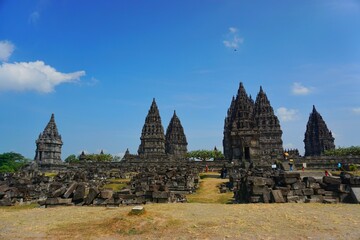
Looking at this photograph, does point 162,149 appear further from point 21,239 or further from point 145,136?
point 21,239

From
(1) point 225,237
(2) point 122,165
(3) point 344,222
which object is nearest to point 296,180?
(3) point 344,222

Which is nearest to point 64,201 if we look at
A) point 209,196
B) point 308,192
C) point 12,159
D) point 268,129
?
point 209,196

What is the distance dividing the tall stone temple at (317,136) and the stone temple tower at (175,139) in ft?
115

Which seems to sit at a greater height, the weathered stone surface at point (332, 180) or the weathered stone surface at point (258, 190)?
the weathered stone surface at point (332, 180)

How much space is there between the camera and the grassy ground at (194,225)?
6.08 metres

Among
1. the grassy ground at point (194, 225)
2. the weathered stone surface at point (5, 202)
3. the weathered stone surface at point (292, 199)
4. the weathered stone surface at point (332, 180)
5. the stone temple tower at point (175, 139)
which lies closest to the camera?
the grassy ground at point (194, 225)

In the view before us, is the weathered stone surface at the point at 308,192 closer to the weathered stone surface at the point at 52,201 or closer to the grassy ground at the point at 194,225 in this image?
the grassy ground at the point at 194,225

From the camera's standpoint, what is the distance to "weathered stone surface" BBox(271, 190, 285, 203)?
419 inches

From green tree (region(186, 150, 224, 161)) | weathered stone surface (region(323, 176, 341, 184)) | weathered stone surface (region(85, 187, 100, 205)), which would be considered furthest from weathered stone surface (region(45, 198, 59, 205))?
green tree (region(186, 150, 224, 161))

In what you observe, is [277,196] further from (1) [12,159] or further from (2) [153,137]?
(1) [12,159]

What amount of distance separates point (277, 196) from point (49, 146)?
60.0m

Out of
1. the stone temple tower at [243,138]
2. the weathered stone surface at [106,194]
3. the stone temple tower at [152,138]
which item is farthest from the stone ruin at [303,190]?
the stone temple tower at [152,138]

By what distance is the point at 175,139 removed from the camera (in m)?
79.1

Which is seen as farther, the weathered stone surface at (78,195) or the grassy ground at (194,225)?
the weathered stone surface at (78,195)
